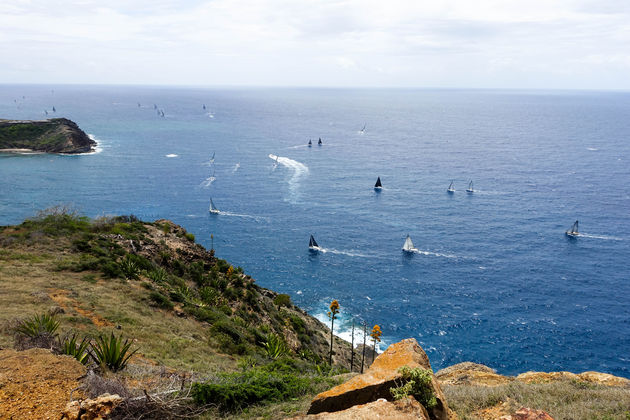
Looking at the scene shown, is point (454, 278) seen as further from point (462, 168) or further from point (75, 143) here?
point (75, 143)

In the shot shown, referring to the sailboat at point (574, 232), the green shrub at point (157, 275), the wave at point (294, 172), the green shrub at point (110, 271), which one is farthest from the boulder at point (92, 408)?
the sailboat at point (574, 232)

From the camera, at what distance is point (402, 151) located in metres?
152

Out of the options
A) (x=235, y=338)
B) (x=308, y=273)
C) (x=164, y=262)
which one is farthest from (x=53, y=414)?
(x=308, y=273)

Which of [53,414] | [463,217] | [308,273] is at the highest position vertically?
[53,414]

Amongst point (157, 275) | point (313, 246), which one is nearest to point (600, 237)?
point (313, 246)

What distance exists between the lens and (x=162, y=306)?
1166 inches

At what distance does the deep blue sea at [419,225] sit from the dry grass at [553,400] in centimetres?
3296

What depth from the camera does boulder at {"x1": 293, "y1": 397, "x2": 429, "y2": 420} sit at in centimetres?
943

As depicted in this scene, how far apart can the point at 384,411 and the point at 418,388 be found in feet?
4.56

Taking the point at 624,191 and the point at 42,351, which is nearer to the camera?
the point at 42,351

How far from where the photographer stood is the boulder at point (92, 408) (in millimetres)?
10742

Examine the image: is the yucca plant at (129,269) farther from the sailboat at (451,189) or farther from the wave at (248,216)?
the sailboat at (451,189)

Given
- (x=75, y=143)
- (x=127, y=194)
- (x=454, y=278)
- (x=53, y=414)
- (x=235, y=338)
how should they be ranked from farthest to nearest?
(x=75, y=143)
(x=127, y=194)
(x=454, y=278)
(x=235, y=338)
(x=53, y=414)

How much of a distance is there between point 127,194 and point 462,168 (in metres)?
101
